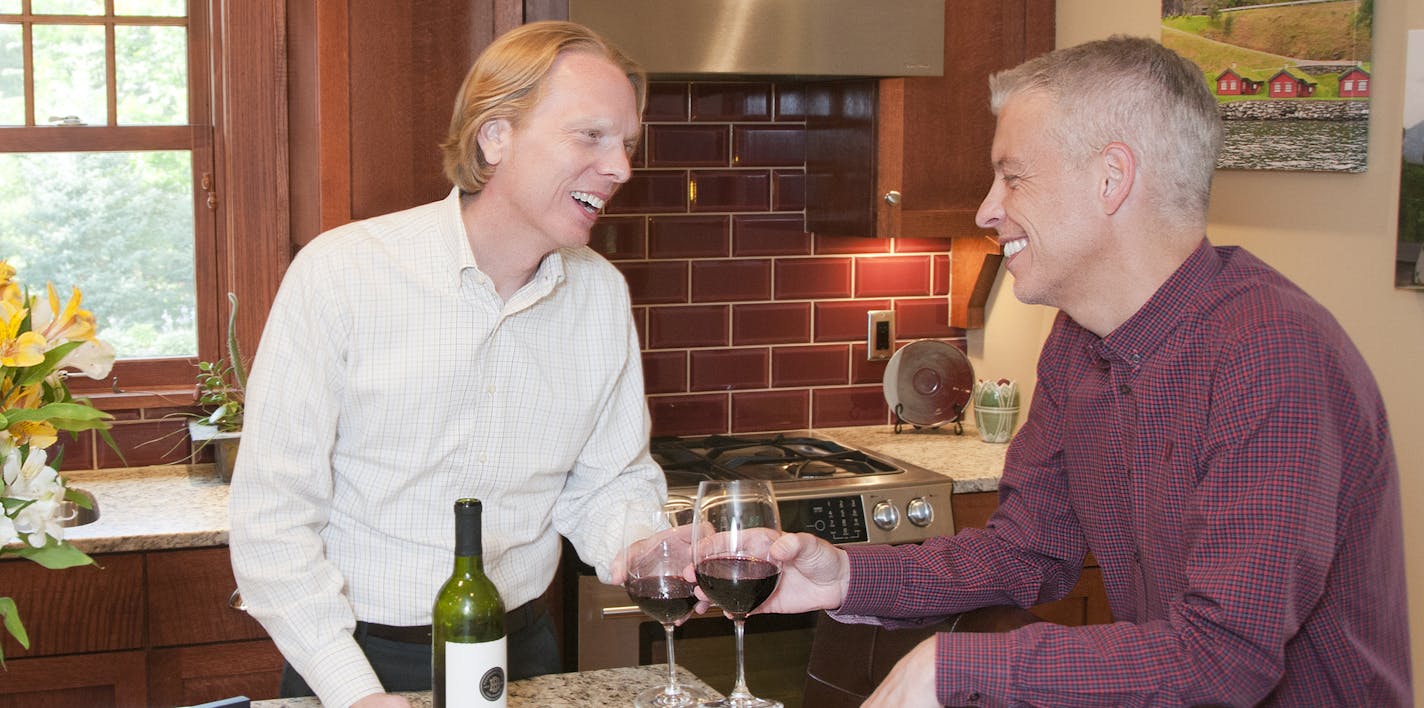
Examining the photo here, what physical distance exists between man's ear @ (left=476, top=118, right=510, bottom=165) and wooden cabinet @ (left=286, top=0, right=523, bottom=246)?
932 mm

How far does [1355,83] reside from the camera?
246 cm

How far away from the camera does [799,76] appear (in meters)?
3.09

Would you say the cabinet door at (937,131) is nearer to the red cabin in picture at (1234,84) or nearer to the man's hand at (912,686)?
the red cabin in picture at (1234,84)

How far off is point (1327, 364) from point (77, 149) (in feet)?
9.14

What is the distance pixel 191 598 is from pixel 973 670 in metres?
1.78

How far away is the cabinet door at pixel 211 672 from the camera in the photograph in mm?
2674

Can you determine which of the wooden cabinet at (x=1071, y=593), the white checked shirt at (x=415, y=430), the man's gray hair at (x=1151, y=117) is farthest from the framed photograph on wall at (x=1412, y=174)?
the white checked shirt at (x=415, y=430)

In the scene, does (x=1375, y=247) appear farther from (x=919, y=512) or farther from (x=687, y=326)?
(x=687, y=326)

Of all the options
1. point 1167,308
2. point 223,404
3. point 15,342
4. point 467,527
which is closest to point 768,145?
point 223,404

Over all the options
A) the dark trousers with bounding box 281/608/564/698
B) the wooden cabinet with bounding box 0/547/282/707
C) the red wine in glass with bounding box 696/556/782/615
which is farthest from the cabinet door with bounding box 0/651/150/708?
the red wine in glass with bounding box 696/556/782/615

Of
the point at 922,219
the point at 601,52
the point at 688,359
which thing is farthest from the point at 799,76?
the point at 601,52

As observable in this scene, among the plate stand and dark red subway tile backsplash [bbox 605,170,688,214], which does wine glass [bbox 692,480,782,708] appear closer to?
dark red subway tile backsplash [bbox 605,170,688,214]

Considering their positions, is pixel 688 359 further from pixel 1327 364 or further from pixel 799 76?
pixel 1327 364

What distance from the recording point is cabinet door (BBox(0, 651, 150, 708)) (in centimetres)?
259
